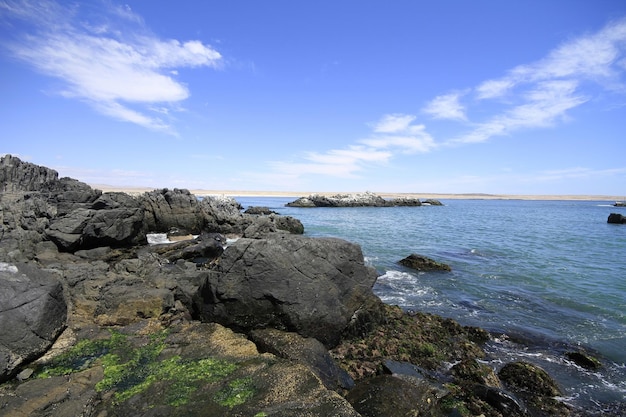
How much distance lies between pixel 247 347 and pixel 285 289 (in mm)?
2131

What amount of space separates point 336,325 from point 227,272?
13.3 feet

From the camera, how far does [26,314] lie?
8391 mm

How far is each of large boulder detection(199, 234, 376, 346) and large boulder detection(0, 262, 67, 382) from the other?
4.08 metres

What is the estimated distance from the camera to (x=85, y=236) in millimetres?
23203

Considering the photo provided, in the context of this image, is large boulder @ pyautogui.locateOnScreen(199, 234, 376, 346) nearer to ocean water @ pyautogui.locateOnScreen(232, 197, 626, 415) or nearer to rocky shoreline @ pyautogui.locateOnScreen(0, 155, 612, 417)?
rocky shoreline @ pyautogui.locateOnScreen(0, 155, 612, 417)

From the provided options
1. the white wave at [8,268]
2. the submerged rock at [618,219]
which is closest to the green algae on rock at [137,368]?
the white wave at [8,268]

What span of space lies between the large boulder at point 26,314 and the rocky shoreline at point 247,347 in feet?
0.10

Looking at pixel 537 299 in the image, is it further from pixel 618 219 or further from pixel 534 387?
pixel 618 219

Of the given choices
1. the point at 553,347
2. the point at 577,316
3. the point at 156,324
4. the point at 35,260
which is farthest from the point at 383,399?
the point at 35,260

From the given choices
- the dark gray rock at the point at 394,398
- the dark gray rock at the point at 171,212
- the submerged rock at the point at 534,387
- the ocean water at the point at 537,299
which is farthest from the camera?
the dark gray rock at the point at 171,212

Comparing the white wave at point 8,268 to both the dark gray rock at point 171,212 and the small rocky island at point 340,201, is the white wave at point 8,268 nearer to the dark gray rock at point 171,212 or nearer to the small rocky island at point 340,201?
the dark gray rock at point 171,212

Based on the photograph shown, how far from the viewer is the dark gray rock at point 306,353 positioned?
8.16 meters

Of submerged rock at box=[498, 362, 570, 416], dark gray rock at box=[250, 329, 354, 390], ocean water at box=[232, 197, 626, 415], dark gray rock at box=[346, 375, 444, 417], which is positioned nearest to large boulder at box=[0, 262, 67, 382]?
dark gray rock at box=[250, 329, 354, 390]

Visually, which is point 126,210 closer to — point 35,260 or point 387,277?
point 35,260
